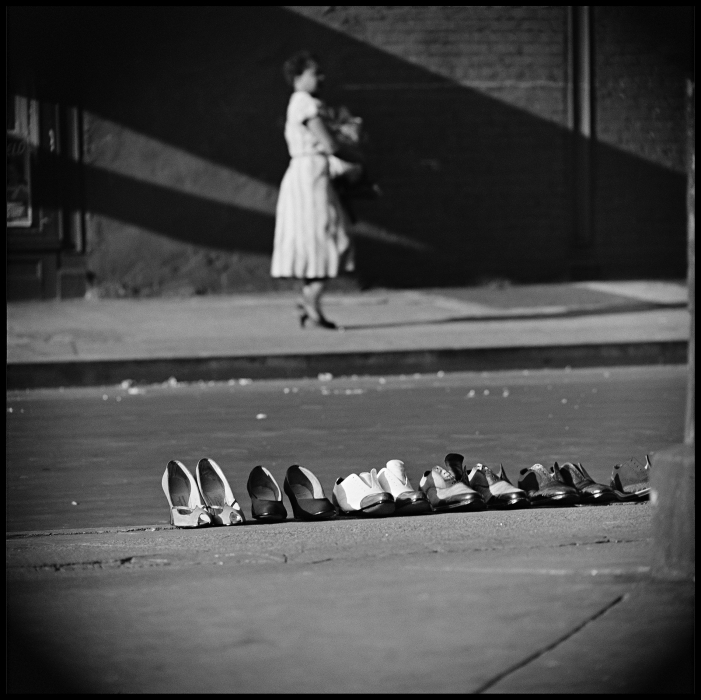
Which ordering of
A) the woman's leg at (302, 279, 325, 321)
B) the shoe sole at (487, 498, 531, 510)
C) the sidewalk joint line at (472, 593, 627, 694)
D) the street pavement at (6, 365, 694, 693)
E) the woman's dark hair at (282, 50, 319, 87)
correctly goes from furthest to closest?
1. the woman's leg at (302, 279, 325, 321)
2. the woman's dark hair at (282, 50, 319, 87)
3. the shoe sole at (487, 498, 531, 510)
4. the street pavement at (6, 365, 694, 693)
5. the sidewalk joint line at (472, 593, 627, 694)

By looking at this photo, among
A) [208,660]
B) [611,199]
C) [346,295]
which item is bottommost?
[208,660]

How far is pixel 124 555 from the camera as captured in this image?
424 centimetres

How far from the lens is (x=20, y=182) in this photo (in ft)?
53.1

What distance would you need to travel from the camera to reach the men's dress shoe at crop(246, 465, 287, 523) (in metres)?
5.04

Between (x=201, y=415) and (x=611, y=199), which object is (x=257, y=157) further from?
(x=201, y=415)

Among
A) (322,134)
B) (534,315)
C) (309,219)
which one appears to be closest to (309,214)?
(309,219)

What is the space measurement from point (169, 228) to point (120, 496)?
35.2 ft

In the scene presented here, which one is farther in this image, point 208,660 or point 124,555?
point 124,555

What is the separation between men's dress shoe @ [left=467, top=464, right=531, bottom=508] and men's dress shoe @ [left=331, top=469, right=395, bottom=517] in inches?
14.1

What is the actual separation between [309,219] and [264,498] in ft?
23.5

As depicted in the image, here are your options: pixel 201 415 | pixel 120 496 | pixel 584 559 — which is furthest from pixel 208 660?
pixel 201 415

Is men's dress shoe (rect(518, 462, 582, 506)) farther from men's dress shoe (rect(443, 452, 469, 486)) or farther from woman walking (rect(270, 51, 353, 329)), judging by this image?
woman walking (rect(270, 51, 353, 329))

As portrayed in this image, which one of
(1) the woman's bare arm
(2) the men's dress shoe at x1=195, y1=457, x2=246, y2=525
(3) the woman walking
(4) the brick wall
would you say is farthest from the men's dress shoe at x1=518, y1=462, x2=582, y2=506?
(4) the brick wall

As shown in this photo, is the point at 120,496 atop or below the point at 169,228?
below
